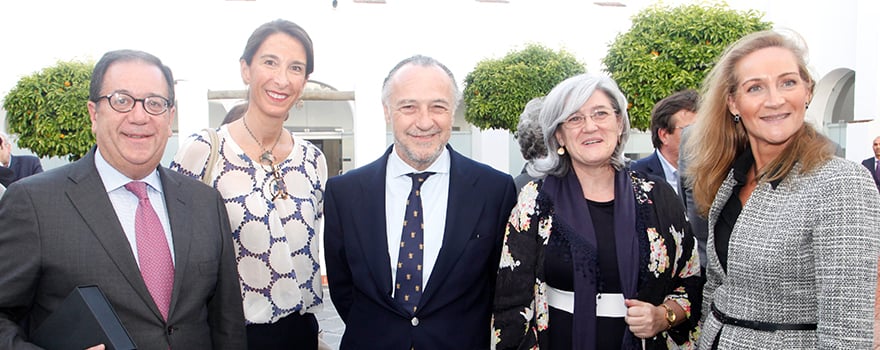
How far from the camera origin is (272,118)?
298 centimetres

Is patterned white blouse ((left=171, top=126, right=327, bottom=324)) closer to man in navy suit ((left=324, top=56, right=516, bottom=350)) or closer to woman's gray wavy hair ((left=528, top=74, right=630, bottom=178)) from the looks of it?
→ man in navy suit ((left=324, top=56, right=516, bottom=350))

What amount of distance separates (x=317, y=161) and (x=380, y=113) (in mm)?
6587

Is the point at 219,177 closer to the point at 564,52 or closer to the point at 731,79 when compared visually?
the point at 731,79

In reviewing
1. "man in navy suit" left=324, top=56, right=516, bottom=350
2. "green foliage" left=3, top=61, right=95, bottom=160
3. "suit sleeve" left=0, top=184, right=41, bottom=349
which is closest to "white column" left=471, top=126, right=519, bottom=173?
"green foliage" left=3, top=61, right=95, bottom=160

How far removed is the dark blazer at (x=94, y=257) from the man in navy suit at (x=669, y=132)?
3407mm

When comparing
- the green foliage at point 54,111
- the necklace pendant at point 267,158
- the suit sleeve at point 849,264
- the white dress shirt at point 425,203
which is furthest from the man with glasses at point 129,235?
the green foliage at point 54,111

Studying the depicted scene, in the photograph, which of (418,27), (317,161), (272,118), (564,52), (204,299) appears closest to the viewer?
(204,299)

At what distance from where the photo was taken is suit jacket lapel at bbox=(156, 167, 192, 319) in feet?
7.44

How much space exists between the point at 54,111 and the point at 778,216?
12573mm

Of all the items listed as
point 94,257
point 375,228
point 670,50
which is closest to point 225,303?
point 94,257

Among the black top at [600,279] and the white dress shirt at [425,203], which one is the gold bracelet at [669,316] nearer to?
the black top at [600,279]

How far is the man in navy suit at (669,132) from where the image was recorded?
484 centimetres

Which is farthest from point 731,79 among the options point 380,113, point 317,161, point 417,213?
point 380,113

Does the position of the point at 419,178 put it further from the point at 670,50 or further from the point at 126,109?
the point at 670,50
